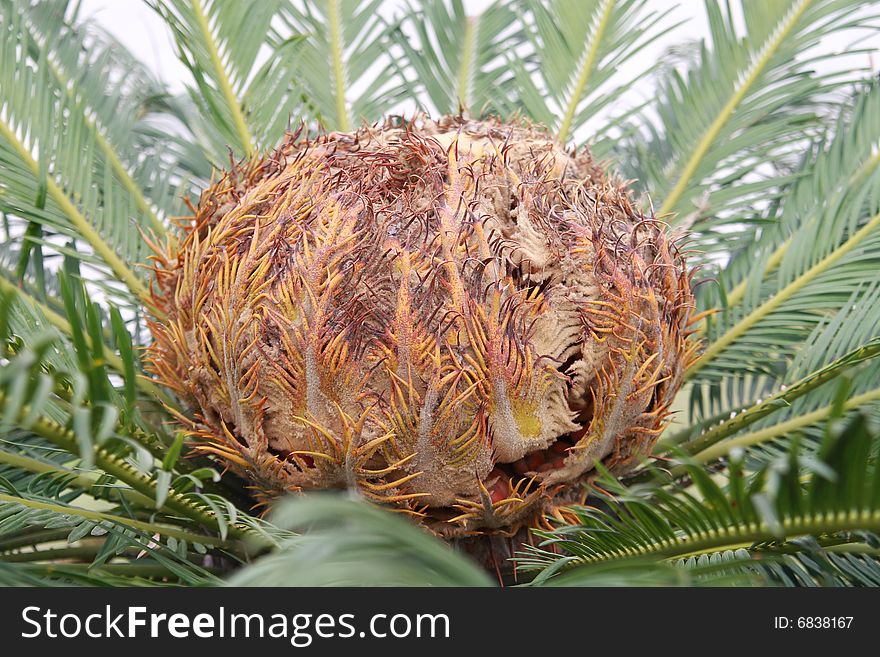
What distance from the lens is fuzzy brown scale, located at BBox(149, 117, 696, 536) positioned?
0.98 m

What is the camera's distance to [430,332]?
3.23ft

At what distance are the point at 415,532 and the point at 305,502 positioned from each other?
3.5 inches

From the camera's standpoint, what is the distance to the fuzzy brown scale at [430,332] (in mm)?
984

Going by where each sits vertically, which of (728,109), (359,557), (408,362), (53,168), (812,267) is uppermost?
(728,109)

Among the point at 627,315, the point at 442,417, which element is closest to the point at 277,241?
the point at 442,417

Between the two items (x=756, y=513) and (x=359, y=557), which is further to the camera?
(x=756, y=513)

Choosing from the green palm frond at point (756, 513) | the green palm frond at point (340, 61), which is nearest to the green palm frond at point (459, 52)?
the green palm frond at point (340, 61)

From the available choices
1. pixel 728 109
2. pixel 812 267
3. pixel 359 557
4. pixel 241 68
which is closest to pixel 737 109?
pixel 728 109

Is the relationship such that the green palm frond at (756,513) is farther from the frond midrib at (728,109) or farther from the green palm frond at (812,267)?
the frond midrib at (728,109)

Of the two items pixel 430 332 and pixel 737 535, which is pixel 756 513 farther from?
pixel 430 332

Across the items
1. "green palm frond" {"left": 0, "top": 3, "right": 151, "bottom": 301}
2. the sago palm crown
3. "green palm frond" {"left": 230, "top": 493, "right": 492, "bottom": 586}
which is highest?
"green palm frond" {"left": 0, "top": 3, "right": 151, "bottom": 301}

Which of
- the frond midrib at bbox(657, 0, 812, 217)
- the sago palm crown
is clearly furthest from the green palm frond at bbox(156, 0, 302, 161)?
the frond midrib at bbox(657, 0, 812, 217)

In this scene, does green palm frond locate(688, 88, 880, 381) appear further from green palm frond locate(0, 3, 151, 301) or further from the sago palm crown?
green palm frond locate(0, 3, 151, 301)
